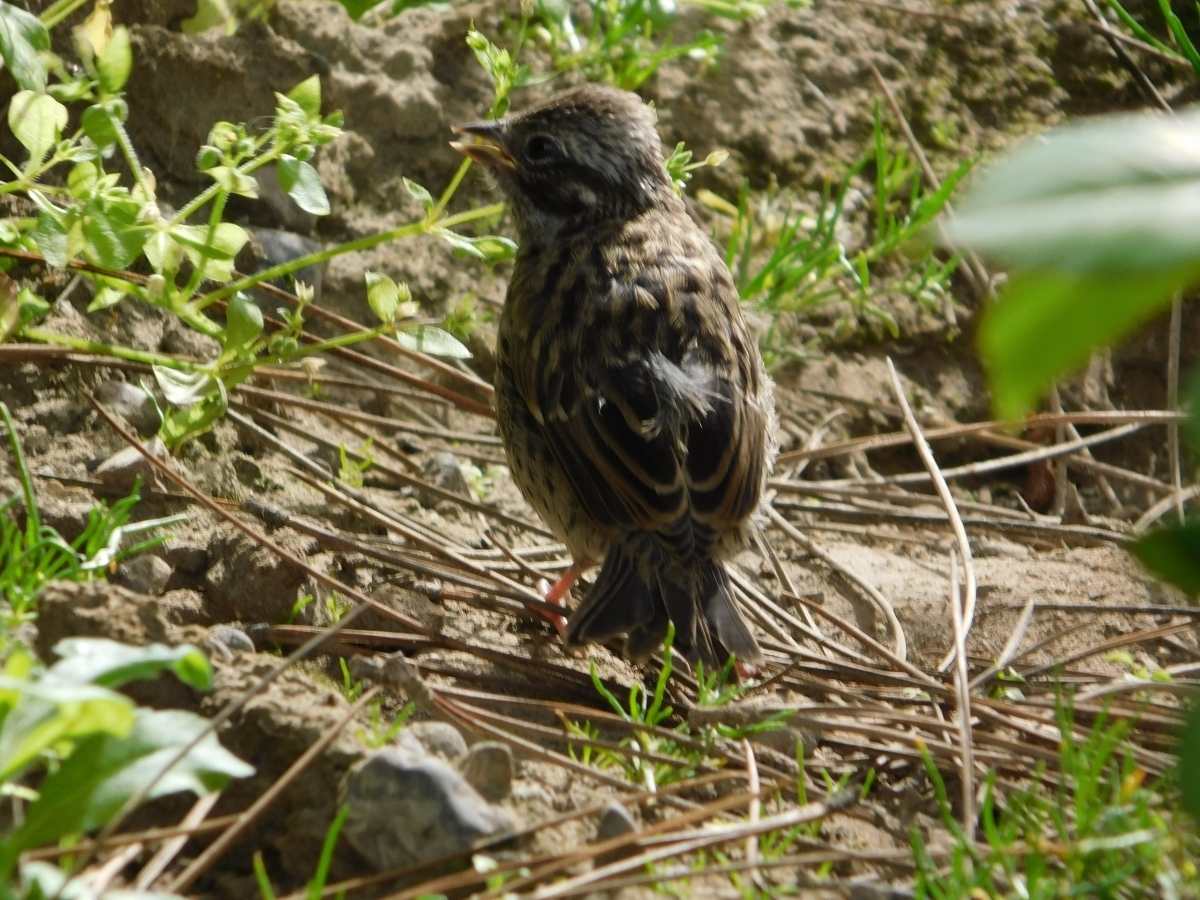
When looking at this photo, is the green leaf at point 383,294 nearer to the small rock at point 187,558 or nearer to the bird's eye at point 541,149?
the small rock at point 187,558

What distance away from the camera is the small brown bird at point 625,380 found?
3701mm

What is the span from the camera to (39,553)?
9.80 feet

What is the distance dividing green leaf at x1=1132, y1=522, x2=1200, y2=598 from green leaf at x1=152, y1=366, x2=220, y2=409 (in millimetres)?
2642

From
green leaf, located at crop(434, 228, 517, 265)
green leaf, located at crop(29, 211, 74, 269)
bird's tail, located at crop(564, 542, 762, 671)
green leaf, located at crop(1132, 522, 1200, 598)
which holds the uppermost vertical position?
green leaf, located at crop(29, 211, 74, 269)

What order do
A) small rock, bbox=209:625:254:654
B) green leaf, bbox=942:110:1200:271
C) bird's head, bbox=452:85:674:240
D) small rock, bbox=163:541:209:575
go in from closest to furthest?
green leaf, bbox=942:110:1200:271
small rock, bbox=209:625:254:654
small rock, bbox=163:541:209:575
bird's head, bbox=452:85:674:240

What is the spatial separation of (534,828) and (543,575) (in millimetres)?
1829

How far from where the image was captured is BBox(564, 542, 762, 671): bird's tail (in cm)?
347

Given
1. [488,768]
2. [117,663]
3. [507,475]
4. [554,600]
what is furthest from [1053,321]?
[507,475]

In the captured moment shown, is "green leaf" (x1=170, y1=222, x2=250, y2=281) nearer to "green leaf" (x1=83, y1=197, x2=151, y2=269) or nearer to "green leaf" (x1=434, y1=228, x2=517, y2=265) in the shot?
"green leaf" (x1=83, y1=197, x2=151, y2=269)

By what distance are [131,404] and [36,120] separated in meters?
1.02

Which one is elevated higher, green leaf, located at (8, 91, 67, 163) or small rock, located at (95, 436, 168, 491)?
green leaf, located at (8, 91, 67, 163)

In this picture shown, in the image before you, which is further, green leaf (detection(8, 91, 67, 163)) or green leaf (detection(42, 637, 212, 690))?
green leaf (detection(8, 91, 67, 163))

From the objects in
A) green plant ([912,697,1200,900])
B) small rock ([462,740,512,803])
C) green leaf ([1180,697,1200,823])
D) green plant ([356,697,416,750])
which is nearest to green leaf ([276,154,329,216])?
green plant ([356,697,416,750])

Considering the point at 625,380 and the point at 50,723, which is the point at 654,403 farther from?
the point at 50,723
